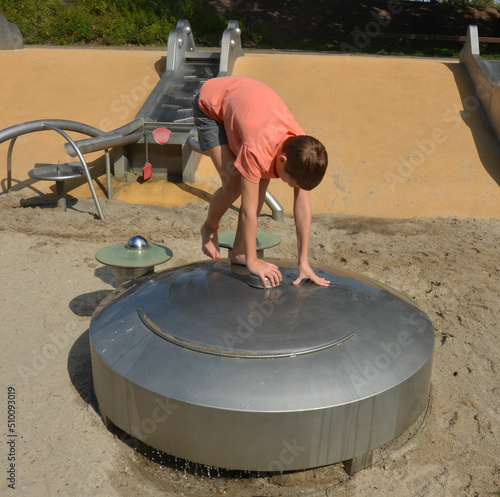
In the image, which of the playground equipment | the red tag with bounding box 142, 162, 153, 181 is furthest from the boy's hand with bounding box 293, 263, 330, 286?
the red tag with bounding box 142, 162, 153, 181

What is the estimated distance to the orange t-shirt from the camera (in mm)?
2939

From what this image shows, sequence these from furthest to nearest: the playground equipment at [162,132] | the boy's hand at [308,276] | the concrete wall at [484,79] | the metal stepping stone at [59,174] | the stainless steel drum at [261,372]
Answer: the concrete wall at [484,79], the playground equipment at [162,132], the metal stepping stone at [59,174], the boy's hand at [308,276], the stainless steel drum at [261,372]

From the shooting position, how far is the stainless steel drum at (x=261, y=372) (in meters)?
2.51

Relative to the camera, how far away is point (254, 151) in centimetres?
291

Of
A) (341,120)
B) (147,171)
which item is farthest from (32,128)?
(341,120)

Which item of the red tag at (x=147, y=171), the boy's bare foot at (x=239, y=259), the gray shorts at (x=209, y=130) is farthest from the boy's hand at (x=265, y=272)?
the red tag at (x=147, y=171)

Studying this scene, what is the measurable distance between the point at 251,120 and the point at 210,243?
1.09 m

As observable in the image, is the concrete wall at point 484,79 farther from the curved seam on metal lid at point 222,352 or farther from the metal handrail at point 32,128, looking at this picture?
the curved seam on metal lid at point 222,352

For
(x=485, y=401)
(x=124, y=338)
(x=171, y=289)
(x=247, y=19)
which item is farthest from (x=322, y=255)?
(x=247, y=19)

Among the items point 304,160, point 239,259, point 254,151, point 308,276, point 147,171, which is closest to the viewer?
point 304,160

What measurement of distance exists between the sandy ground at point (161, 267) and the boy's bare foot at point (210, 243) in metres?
1.06

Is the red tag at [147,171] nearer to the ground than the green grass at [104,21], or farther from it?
nearer to the ground

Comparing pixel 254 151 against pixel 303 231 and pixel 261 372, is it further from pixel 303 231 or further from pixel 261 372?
pixel 261 372

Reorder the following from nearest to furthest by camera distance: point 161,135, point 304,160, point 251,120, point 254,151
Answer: point 304,160 < point 254,151 < point 251,120 < point 161,135
